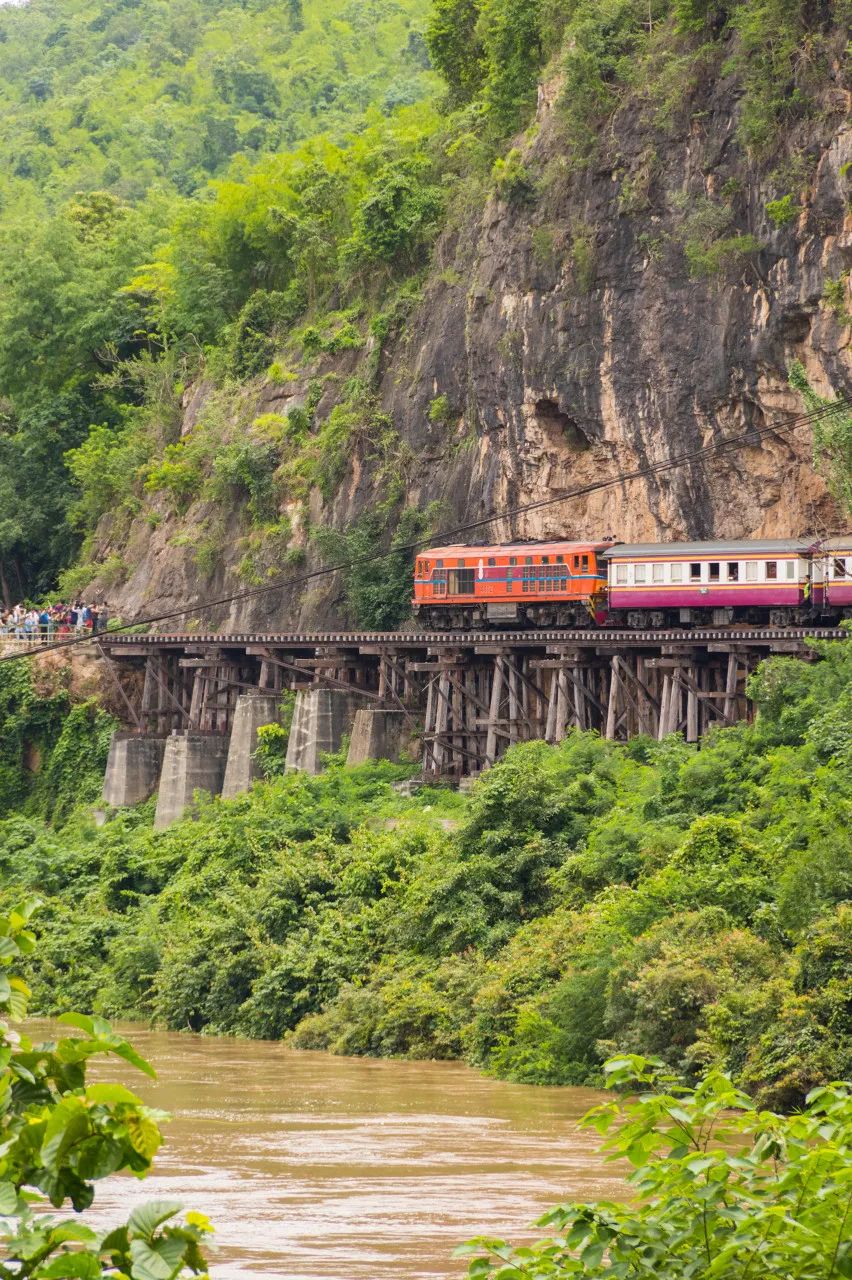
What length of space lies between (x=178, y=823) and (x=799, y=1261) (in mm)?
39094

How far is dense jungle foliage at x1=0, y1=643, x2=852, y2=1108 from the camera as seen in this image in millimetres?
24766

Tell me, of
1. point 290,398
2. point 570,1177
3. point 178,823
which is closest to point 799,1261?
point 570,1177

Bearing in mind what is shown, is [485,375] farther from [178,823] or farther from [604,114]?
[178,823]

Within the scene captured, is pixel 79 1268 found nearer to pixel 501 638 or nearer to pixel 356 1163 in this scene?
pixel 356 1163

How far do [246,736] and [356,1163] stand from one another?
29.1 m

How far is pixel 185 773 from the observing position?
160 ft

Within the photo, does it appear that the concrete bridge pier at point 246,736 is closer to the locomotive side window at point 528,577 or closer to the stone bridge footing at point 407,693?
the stone bridge footing at point 407,693

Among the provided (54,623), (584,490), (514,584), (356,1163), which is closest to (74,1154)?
(356,1163)

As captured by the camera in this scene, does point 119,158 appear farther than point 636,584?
Yes

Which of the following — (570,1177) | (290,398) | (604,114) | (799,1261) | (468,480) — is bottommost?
(570,1177)

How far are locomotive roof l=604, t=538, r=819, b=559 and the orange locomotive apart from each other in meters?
0.77

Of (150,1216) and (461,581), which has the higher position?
(461,581)

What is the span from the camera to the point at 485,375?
49469 millimetres

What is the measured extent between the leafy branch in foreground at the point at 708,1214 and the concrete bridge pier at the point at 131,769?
4247 cm
